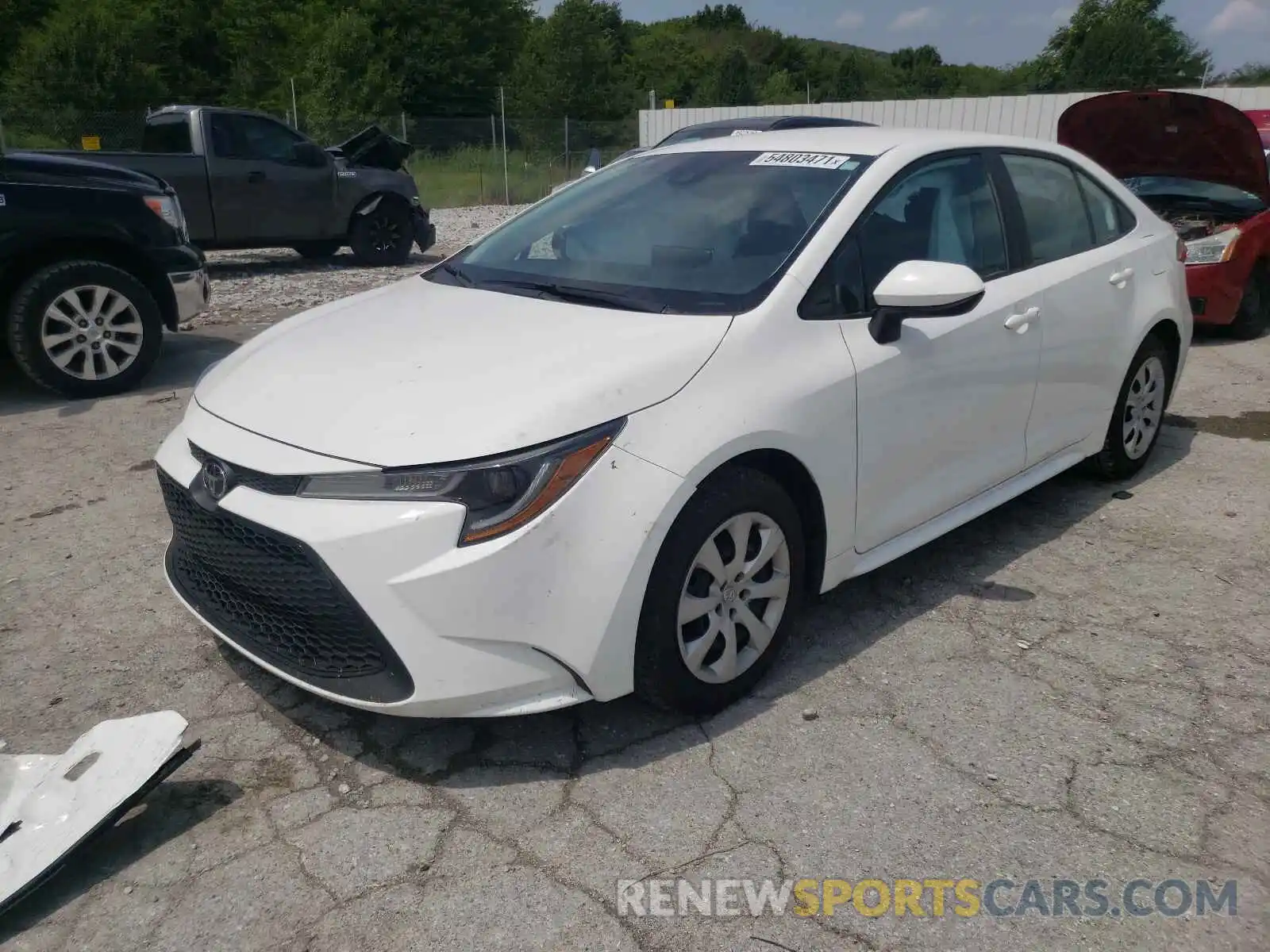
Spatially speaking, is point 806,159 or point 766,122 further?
point 766,122

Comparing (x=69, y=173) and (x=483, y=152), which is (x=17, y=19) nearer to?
(x=483, y=152)

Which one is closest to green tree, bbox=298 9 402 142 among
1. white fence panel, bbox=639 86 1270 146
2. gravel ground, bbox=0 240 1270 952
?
white fence panel, bbox=639 86 1270 146

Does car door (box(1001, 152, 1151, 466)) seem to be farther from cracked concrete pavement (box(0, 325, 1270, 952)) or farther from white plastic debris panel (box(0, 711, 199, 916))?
white plastic debris panel (box(0, 711, 199, 916))

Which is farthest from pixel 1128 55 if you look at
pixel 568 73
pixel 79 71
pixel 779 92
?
pixel 79 71

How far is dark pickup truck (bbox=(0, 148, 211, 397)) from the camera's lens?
5.84m

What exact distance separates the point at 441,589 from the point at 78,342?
4.80 meters

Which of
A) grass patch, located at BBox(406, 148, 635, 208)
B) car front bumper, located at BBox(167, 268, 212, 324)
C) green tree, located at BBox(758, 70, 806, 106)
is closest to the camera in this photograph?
car front bumper, located at BBox(167, 268, 212, 324)

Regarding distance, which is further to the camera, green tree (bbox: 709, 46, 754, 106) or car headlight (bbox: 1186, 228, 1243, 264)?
green tree (bbox: 709, 46, 754, 106)

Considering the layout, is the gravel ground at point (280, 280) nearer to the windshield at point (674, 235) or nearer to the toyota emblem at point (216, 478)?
the windshield at point (674, 235)

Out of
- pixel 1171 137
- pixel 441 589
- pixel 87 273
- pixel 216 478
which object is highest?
pixel 1171 137

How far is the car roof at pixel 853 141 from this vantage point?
3531 mm

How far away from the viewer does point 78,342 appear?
607 centimetres

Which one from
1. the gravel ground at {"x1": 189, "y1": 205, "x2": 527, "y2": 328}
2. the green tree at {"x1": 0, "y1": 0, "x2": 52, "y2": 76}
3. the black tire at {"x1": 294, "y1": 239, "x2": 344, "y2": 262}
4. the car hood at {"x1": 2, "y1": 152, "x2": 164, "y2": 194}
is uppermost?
the green tree at {"x1": 0, "y1": 0, "x2": 52, "y2": 76}

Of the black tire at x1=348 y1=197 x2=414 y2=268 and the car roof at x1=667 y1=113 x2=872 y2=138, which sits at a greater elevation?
the car roof at x1=667 y1=113 x2=872 y2=138
